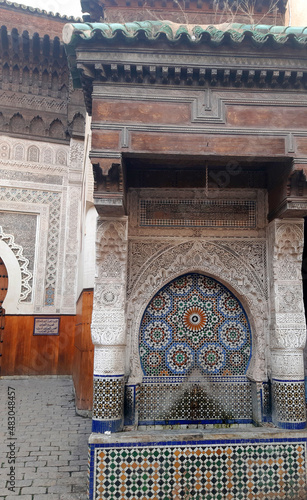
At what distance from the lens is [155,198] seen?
3975mm

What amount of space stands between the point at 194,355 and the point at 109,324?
93cm

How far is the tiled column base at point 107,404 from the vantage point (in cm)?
334

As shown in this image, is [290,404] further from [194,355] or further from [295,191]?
[295,191]

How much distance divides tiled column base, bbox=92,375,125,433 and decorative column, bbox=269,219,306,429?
1.38 metres

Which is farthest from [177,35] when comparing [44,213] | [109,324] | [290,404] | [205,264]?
[44,213]

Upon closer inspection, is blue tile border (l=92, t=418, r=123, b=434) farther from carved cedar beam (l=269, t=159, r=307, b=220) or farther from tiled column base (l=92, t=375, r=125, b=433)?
carved cedar beam (l=269, t=159, r=307, b=220)

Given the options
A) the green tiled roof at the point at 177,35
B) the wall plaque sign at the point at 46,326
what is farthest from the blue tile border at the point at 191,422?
the wall plaque sign at the point at 46,326

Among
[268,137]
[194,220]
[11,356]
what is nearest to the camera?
[268,137]

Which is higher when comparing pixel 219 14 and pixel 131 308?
pixel 219 14

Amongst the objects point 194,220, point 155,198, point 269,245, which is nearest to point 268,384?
point 269,245

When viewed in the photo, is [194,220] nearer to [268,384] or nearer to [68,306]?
[268,384]

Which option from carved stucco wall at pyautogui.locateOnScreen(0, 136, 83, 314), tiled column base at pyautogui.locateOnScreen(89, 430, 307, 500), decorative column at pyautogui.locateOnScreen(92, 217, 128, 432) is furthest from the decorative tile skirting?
carved stucco wall at pyautogui.locateOnScreen(0, 136, 83, 314)

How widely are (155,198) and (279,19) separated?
3284 mm

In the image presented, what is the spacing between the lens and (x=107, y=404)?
336 centimetres
